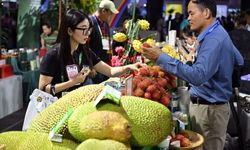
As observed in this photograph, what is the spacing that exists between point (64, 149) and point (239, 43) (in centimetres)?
436

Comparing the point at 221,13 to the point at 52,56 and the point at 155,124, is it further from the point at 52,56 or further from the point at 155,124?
the point at 155,124

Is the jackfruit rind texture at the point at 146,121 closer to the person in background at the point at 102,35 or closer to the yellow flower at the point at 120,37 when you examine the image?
the yellow flower at the point at 120,37

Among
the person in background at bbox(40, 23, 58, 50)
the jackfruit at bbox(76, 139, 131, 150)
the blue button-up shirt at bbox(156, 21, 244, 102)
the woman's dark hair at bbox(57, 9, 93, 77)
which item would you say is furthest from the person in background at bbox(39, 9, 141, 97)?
the person in background at bbox(40, 23, 58, 50)

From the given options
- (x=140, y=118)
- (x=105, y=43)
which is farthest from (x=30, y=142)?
(x=105, y=43)

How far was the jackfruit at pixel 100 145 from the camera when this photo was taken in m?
1.17

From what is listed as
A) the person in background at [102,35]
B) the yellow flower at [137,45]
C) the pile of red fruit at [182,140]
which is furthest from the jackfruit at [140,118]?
the person in background at [102,35]

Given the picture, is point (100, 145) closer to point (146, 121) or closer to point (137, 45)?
point (146, 121)

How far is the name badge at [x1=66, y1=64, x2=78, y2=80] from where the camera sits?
2.73 m

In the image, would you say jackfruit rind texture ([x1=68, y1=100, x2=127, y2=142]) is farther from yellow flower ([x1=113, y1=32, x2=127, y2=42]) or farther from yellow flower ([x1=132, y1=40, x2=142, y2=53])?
yellow flower ([x1=113, y1=32, x2=127, y2=42])

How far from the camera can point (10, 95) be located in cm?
561

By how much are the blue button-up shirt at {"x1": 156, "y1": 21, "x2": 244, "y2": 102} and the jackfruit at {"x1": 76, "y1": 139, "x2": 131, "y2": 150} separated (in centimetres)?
103

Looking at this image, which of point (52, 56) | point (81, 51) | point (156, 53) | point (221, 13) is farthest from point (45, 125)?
point (221, 13)

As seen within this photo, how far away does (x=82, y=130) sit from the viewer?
1.26 meters

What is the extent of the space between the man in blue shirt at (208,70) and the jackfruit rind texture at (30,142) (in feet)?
3.25
